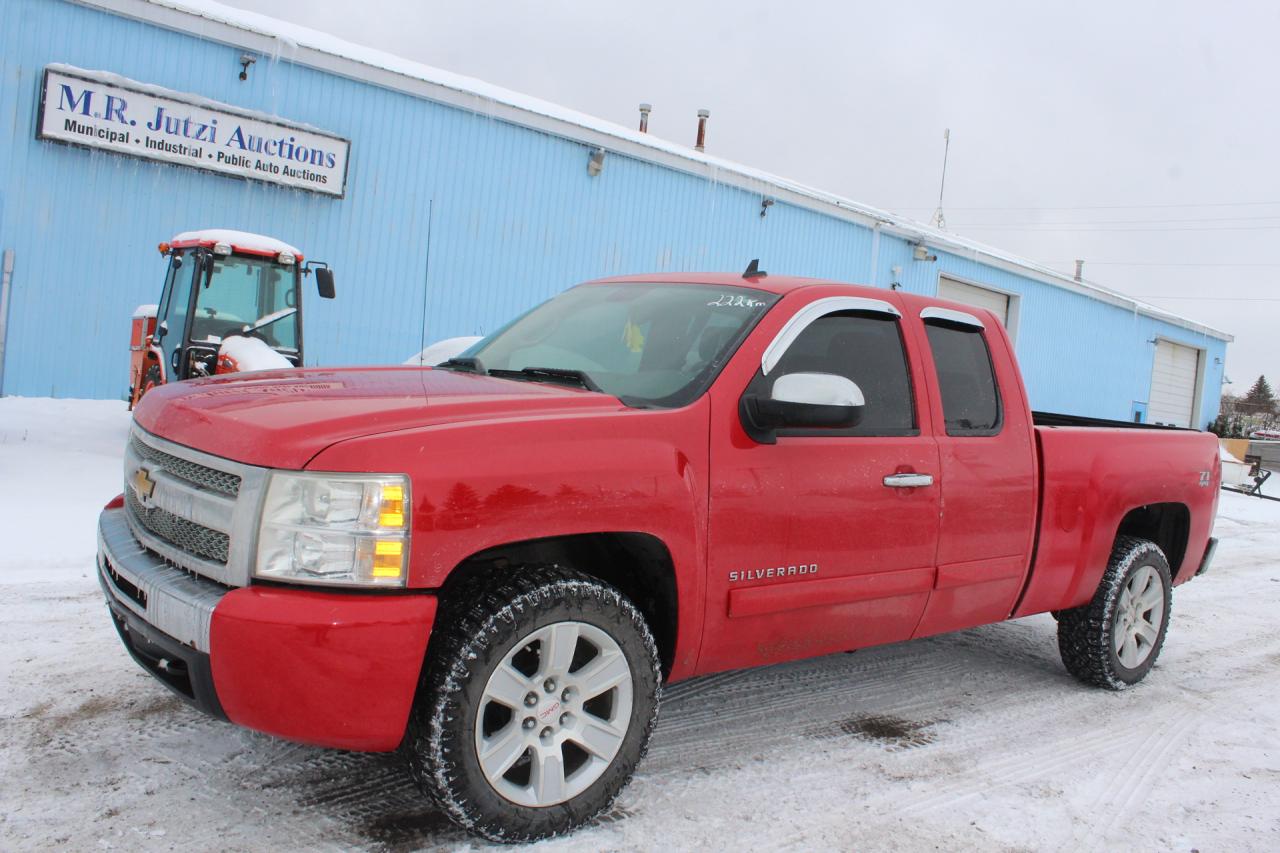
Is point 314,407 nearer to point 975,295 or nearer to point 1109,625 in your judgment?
point 1109,625

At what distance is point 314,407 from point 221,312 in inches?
350

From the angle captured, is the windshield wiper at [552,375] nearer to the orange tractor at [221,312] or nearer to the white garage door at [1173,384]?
the orange tractor at [221,312]

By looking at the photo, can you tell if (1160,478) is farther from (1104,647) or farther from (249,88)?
(249,88)

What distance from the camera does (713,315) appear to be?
3607 mm

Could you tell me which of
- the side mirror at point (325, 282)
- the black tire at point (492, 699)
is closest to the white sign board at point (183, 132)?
the side mirror at point (325, 282)

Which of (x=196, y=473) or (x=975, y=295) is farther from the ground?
(x=975, y=295)

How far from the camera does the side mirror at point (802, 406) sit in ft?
10.2

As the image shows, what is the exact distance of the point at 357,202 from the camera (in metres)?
14.1

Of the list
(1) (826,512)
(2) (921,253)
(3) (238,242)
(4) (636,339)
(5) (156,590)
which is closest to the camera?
(5) (156,590)

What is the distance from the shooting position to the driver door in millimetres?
3178

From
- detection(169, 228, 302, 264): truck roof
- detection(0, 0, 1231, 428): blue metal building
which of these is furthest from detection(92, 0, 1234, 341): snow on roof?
detection(169, 228, 302, 264): truck roof

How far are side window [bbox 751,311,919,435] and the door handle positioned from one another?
0.18 m

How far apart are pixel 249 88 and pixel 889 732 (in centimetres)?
1253

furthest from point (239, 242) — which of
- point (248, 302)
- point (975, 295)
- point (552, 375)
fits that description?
point (975, 295)
